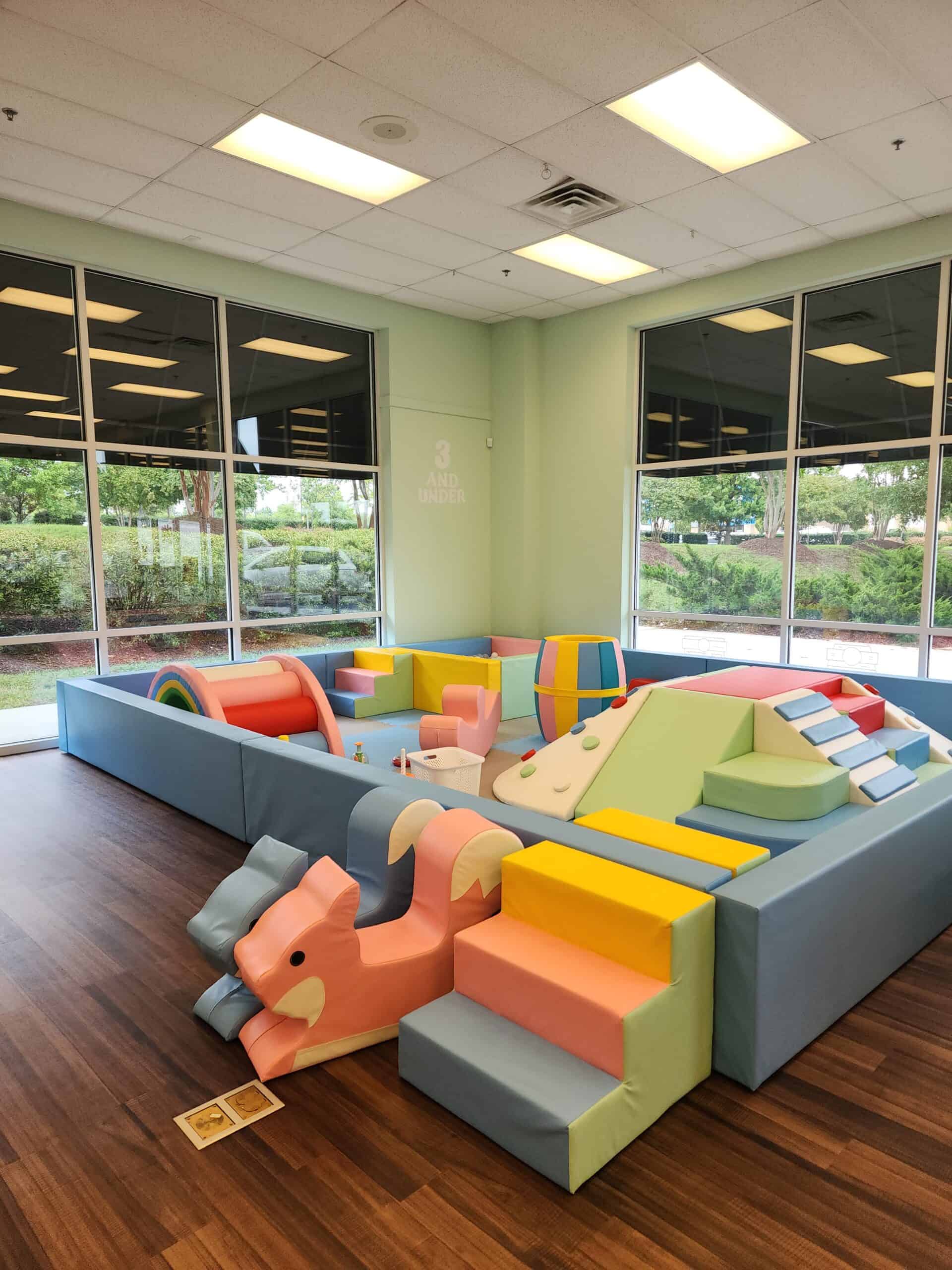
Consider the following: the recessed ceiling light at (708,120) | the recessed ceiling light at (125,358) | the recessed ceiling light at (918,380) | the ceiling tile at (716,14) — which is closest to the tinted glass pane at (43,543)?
the recessed ceiling light at (125,358)

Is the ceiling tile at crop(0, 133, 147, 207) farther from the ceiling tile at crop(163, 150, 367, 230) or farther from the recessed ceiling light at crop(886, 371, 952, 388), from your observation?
the recessed ceiling light at crop(886, 371, 952, 388)

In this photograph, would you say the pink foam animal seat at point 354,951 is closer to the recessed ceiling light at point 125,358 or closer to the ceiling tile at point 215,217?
the ceiling tile at point 215,217

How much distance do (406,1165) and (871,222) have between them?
22.9 ft

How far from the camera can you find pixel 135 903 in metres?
3.60

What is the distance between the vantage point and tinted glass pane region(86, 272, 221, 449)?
22.2 feet

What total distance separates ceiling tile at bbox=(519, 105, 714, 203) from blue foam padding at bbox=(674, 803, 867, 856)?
3971 millimetres

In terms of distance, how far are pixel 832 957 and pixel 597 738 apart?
208 cm

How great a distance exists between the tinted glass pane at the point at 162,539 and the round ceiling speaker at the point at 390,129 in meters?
3.30

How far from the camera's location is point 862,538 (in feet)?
23.3

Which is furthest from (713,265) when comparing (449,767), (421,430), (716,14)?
(449,767)

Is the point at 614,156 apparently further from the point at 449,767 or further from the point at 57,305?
the point at 57,305

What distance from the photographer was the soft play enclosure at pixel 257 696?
5477 mm

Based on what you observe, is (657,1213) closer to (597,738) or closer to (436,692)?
(597,738)

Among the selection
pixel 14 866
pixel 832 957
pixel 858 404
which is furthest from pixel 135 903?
pixel 858 404
